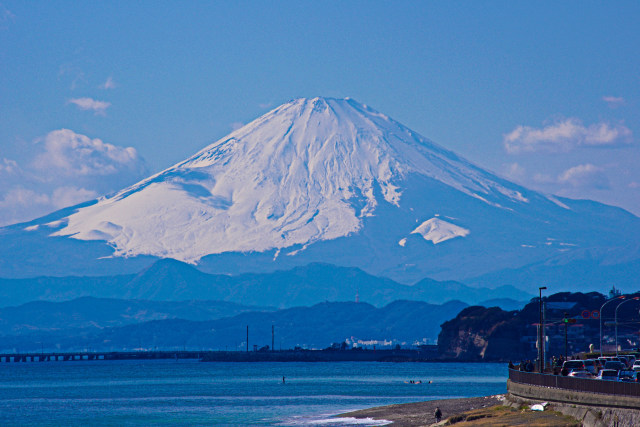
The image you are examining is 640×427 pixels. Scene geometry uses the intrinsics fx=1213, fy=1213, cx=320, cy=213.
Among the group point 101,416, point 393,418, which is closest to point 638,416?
point 393,418

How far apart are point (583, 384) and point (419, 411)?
1483 inches

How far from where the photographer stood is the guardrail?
5084 centimetres

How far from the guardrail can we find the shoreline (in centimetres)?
1371

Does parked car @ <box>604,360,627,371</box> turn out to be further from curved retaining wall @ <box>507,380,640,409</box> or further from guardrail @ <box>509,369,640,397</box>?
curved retaining wall @ <box>507,380,640,409</box>

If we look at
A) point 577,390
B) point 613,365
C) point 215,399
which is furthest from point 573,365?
point 215,399

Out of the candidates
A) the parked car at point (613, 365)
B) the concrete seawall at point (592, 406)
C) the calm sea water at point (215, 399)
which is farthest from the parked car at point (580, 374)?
the calm sea water at point (215, 399)

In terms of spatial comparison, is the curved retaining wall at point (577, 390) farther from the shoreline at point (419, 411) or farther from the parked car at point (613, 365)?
the shoreline at point (419, 411)

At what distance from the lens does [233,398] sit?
4884 inches

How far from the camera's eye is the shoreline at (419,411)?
8338 centimetres

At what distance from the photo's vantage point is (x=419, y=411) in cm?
9256

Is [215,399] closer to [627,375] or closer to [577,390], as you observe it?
[627,375]

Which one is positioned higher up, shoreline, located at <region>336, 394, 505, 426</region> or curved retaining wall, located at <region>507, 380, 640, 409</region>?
curved retaining wall, located at <region>507, 380, 640, 409</region>

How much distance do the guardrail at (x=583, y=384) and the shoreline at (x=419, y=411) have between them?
13.7 metres

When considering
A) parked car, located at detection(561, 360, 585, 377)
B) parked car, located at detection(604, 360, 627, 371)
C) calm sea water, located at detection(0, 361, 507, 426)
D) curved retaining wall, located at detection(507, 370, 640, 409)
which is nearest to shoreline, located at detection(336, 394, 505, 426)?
calm sea water, located at detection(0, 361, 507, 426)
